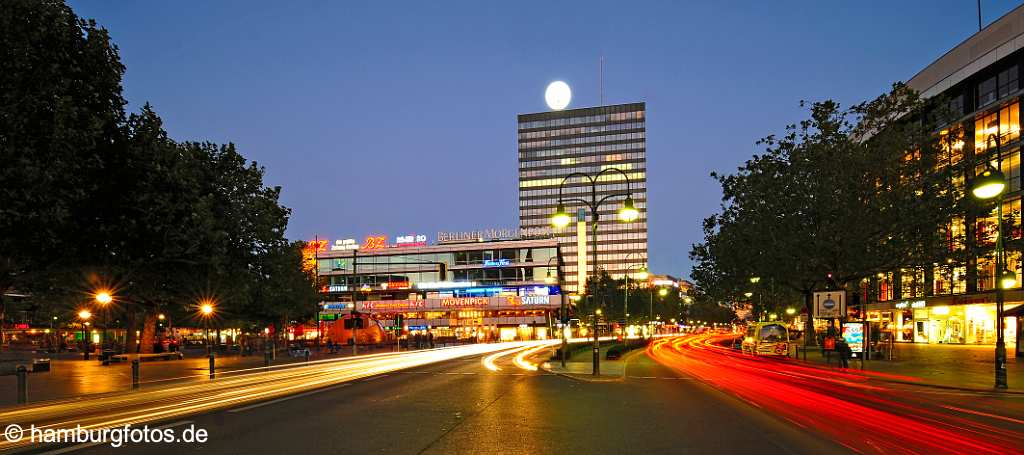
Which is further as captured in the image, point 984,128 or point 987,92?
point 984,128

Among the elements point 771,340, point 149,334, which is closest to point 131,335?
point 149,334

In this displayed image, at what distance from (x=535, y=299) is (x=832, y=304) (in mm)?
88654

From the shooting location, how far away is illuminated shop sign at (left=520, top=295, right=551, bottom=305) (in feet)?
394

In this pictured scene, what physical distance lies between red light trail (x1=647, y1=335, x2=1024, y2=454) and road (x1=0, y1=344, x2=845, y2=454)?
784 mm

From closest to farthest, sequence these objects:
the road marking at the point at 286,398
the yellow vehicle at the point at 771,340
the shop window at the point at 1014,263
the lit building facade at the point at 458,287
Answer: the road marking at the point at 286,398, the yellow vehicle at the point at 771,340, the shop window at the point at 1014,263, the lit building facade at the point at 458,287

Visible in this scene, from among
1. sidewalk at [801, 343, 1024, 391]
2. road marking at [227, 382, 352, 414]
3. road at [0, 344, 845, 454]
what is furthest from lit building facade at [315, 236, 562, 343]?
road at [0, 344, 845, 454]

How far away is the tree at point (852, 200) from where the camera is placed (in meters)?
36.3

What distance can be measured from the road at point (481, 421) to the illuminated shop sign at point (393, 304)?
102495 millimetres

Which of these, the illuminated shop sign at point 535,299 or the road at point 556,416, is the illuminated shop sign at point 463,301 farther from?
the road at point 556,416

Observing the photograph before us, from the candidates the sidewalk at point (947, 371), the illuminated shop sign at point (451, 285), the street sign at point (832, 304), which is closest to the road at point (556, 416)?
the sidewalk at point (947, 371)

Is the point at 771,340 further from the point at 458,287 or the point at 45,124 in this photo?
the point at 458,287

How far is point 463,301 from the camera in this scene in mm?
122750

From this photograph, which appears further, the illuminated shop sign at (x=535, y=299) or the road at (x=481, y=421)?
the illuminated shop sign at (x=535, y=299)

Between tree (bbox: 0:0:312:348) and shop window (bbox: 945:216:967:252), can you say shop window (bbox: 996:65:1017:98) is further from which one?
tree (bbox: 0:0:312:348)
